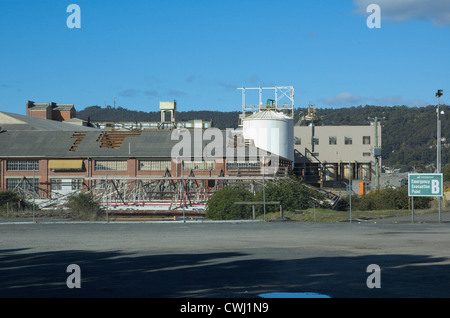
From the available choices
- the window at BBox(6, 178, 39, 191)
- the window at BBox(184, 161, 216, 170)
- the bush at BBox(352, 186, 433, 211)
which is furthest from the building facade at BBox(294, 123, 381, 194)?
the bush at BBox(352, 186, 433, 211)

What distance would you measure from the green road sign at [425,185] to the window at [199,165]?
32526 mm

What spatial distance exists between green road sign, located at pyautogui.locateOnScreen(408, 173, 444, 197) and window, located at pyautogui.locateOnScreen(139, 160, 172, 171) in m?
34.5

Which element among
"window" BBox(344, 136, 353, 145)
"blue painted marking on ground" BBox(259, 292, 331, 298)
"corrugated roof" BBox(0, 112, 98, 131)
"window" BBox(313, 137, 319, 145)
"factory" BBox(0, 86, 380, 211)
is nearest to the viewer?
"blue painted marking on ground" BBox(259, 292, 331, 298)

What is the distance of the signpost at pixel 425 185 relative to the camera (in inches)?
1086

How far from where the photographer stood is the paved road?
11.3m

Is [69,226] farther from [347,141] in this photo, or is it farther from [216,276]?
[347,141]

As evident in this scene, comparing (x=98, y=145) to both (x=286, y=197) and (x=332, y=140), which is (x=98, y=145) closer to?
(x=286, y=197)

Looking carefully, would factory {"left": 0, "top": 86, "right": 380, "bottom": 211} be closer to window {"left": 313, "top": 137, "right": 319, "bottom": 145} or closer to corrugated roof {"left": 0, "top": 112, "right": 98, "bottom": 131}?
corrugated roof {"left": 0, "top": 112, "right": 98, "bottom": 131}

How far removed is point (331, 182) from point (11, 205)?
197 feet

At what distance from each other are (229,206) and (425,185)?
10610mm

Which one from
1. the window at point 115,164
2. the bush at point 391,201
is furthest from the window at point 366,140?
the bush at point 391,201

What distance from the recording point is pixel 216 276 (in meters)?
12.7

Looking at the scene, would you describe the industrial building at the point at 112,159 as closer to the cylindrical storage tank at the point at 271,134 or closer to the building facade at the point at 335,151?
the cylindrical storage tank at the point at 271,134
